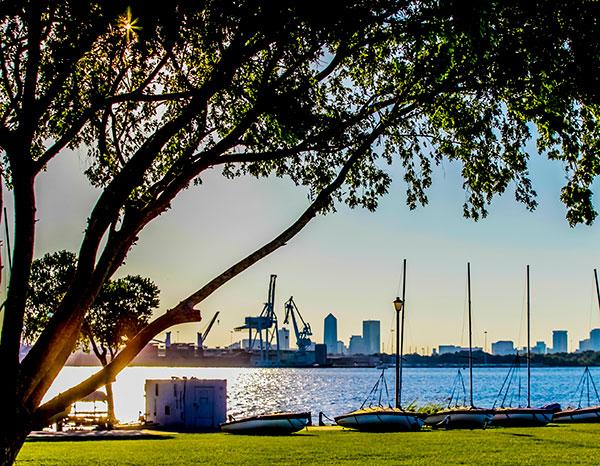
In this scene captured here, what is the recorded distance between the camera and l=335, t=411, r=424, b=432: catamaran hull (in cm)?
3247

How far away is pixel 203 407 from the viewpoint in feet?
124

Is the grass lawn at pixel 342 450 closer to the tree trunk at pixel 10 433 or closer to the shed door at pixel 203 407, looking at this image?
the shed door at pixel 203 407

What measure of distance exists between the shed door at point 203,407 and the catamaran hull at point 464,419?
27.6 ft

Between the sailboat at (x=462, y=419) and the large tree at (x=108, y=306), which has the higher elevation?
the large tree at (x=108, y=306)

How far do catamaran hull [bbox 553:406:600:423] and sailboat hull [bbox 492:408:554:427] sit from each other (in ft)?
11.9

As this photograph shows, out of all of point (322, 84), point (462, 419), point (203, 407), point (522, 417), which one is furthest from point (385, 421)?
point (322, 84)

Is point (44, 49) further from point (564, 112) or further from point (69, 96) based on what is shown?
point (564, 112)

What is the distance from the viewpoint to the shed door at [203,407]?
37.8 meters

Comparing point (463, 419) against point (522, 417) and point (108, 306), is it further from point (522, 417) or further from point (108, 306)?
point (108, 306)

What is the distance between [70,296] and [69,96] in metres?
3.11

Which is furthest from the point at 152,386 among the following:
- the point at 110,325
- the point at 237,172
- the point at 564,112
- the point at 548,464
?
the point at 564,112

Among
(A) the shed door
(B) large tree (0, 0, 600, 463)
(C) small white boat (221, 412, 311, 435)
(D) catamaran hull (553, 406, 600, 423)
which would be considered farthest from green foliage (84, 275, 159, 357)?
(B) large tree (0, 0, 600, 463)

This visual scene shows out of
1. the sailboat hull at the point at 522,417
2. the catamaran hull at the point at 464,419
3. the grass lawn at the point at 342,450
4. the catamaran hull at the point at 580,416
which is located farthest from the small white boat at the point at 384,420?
the catamaran hull at the point at 580,416

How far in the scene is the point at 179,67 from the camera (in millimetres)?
12008
